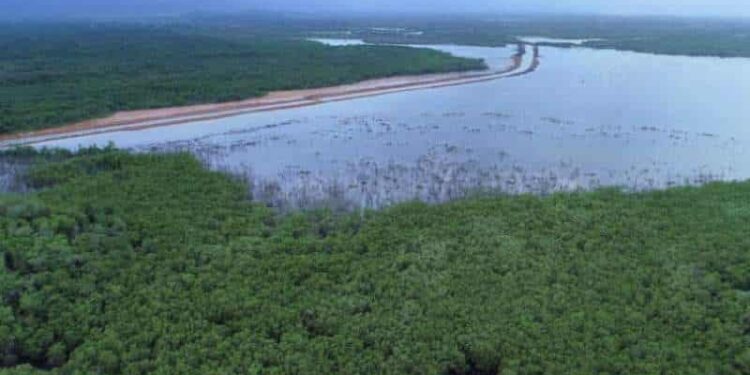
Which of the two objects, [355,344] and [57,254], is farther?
[57,254]

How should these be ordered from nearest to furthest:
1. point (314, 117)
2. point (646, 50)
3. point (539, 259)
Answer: point (539, 259), point (314, 117), point (646, 50)

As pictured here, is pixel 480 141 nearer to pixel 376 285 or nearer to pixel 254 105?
pixel 254 105

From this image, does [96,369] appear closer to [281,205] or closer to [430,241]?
[430,241]

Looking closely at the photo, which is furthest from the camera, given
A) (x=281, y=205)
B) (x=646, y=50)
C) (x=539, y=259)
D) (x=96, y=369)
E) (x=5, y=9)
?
(x=5, y=9)

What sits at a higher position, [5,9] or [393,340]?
[5,9]

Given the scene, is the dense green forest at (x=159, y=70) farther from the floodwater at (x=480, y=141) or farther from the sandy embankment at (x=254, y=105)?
the floodwater at (x=480, y=141)

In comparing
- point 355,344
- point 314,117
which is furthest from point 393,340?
point 314,117
